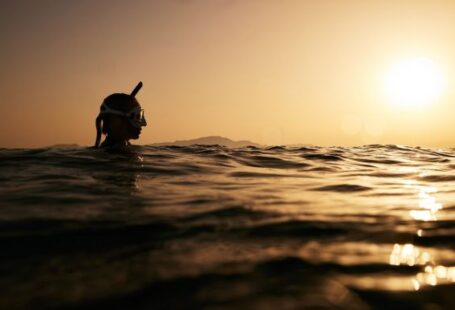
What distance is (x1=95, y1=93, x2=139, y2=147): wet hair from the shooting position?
30.3 feet

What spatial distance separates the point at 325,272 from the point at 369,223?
1.47 metres

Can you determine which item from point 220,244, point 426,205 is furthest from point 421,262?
point 426,205

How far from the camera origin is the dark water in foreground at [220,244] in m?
2.30

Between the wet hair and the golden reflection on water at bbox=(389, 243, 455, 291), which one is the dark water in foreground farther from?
the wet hair

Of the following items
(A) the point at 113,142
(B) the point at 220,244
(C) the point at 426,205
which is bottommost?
(B) the point at 220,244

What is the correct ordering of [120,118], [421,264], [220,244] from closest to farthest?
[421,264]
[220,244]
[120,118]

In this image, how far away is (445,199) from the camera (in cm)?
525

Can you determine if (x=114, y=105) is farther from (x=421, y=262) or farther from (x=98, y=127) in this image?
(x=421, y=262)

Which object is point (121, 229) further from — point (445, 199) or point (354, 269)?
point (445, 199)

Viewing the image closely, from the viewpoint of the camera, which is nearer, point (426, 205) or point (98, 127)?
point (426, 205)

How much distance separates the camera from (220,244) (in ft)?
10.6

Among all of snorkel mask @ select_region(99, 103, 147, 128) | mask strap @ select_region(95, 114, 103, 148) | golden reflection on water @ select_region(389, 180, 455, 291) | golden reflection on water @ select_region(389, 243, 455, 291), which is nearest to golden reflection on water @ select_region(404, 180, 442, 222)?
golden reflection on water @ select_region(389, 180, 455, 291)

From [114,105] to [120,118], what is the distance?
1.13 feet

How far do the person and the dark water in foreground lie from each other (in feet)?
9.97
